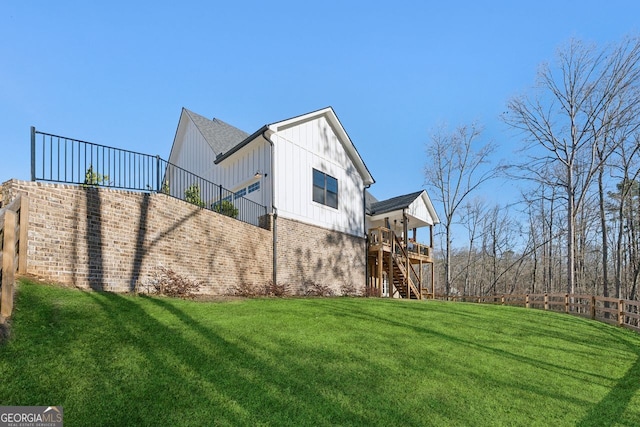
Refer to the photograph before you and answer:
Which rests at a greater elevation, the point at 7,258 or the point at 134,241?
the point at 134,241

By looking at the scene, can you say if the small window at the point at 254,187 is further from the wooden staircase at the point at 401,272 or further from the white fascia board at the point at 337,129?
the wooden staircase at the point at 401,272

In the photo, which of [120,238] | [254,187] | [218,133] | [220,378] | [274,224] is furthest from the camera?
[218,133]

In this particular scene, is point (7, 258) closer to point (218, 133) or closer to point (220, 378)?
point (220, 378)

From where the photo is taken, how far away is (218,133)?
1873cm

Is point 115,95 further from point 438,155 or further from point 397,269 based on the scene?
point 438,155

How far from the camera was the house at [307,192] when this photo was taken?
44.7 feet

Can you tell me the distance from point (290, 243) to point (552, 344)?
359 inches

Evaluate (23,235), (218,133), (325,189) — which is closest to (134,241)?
(23,235)

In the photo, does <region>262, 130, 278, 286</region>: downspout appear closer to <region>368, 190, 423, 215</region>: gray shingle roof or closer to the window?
the window

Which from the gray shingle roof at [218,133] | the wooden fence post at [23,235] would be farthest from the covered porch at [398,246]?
the wooden fence post at [23,235]

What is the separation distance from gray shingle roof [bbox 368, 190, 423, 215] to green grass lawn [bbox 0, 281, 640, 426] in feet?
45.0

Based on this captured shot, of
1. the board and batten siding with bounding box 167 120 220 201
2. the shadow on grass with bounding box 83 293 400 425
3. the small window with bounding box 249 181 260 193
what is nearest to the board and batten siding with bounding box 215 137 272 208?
the small window with bounding box 249 181 260 193

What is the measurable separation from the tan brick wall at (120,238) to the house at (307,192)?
7.17 feet

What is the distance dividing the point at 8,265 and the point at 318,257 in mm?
11487
